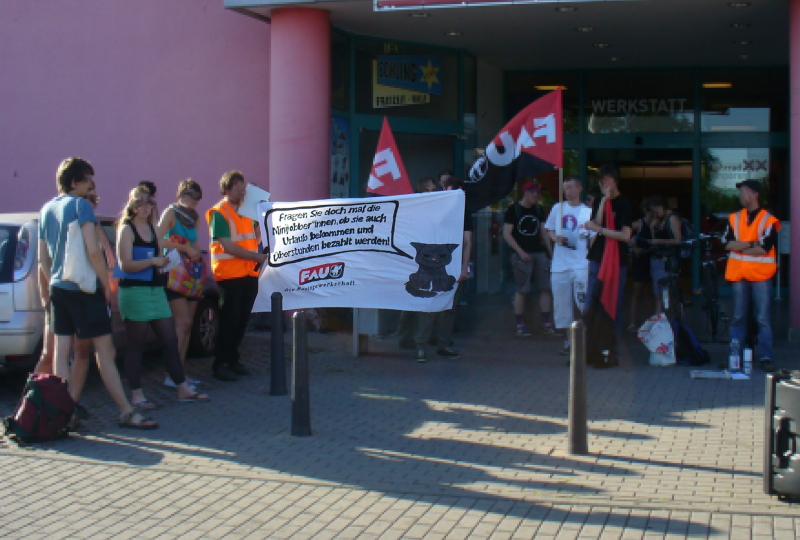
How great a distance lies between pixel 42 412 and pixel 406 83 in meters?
8.77

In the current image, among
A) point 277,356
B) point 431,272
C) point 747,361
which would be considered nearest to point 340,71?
point 431,272

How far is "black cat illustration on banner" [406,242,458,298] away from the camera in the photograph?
28.4 feet

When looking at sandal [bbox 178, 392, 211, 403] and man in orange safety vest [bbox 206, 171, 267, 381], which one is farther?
man in orange safety vest [bbox 206, 171, 267, 381]

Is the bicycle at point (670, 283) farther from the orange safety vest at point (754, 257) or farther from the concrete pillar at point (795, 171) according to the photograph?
the concrete pillar at point (795, 171)

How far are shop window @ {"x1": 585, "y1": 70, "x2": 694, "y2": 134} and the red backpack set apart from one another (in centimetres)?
1218

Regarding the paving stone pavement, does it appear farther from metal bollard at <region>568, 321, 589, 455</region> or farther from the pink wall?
the pink wall

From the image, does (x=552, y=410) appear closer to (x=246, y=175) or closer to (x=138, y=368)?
(x=138, y=368)

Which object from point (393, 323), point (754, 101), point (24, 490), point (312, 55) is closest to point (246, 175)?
point (312, 55)

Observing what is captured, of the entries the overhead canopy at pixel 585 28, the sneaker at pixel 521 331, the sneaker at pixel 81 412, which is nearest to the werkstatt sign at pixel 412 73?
the overhead canopy at pixel 585 28

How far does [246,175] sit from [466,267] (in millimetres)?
4776

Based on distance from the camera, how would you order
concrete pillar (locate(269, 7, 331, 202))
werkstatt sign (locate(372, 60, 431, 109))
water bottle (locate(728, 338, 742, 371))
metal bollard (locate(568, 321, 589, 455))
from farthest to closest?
1. werkstatt sign (locate(372, 60, 431, 109))
2. concrete pillar (locate(269, 7, 331, 202))
3. water bottle (locate(728, 338, 742, 371))
4. metal bollard (locate(568, 321, 589, 455))

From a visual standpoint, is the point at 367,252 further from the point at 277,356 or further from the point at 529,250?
the point at 529,250

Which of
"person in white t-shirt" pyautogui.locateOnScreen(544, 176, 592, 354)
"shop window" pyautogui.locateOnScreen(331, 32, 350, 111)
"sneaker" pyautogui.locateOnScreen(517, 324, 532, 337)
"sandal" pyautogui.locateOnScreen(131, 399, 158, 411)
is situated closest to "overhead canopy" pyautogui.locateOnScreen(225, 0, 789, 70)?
"shop window" pyautogui.locateOnScreen(331, 32, 350, 111)

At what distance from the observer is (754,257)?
27.8 feet
